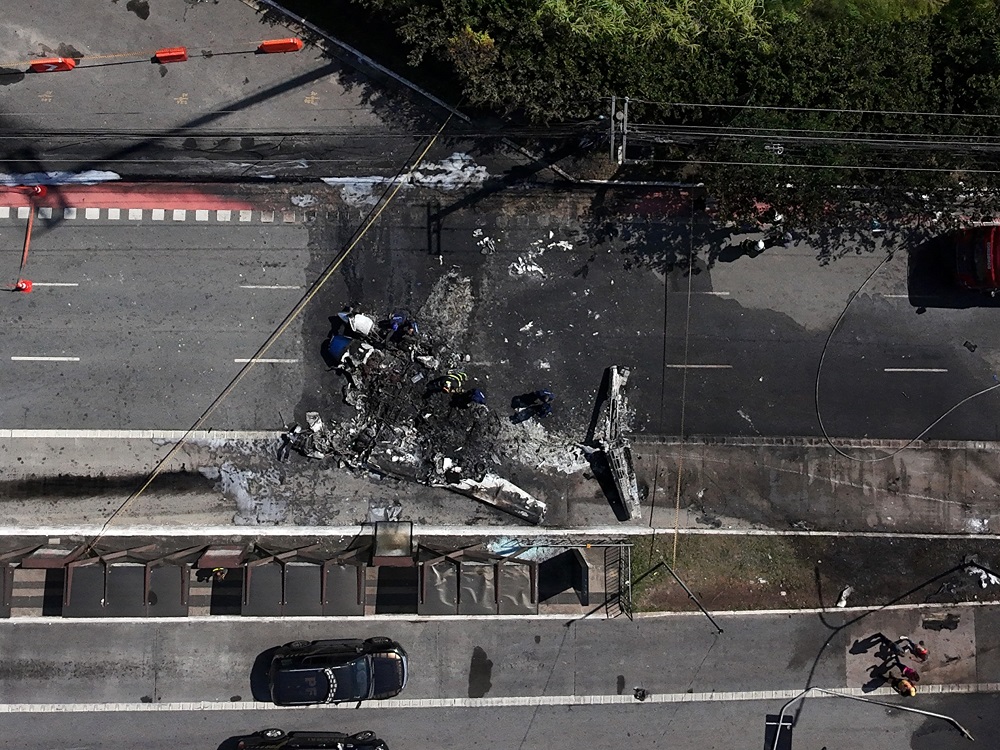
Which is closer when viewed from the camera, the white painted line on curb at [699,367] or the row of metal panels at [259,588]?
the row of metal panels at [259,588]

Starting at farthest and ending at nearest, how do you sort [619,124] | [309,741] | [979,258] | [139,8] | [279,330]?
[139,8], [279,330], [309,741], [979,258], [619,124]

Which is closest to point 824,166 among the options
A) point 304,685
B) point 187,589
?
point 304,685

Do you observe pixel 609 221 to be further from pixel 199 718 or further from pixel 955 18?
pixel 199 718

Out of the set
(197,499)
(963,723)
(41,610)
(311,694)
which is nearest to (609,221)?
(197,499)

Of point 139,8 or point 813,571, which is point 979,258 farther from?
point 139,8

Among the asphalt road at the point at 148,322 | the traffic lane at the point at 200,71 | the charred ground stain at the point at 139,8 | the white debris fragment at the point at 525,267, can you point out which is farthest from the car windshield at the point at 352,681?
the charred ground stain at the point at 139,8

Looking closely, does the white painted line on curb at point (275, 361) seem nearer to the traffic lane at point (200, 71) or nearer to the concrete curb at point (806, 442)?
the traffic lane at point (200, 71)
